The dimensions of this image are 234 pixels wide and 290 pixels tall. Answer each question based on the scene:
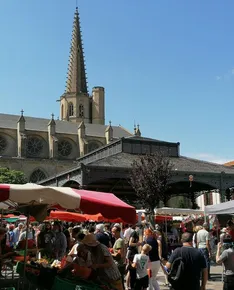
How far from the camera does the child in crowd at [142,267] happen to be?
8157 millimetres

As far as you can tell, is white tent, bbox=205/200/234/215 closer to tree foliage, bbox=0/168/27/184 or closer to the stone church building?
tree foliage, bbox=0/168/27/184

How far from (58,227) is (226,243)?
207 inches

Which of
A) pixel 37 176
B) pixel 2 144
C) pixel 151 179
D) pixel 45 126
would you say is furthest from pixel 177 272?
pixel 45 126

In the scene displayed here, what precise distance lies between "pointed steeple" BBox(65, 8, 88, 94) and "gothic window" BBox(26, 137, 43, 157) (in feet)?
63.2

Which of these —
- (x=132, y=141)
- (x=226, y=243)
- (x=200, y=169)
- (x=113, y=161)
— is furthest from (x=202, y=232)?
(x=132, y=141)

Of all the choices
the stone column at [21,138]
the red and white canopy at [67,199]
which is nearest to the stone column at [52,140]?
the stone column at [21,138]

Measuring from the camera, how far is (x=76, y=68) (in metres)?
87.8

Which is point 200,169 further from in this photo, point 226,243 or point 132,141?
point 226,243

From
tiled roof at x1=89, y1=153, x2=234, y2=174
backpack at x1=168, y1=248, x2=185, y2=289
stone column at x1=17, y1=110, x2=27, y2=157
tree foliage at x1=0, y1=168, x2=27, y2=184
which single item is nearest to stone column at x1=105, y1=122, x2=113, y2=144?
stone column at x1=17, y1=110, x2=27, y2=157

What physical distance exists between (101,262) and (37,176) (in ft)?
199

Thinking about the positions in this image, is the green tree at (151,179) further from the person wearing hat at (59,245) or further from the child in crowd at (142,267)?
the child in crowd at (142,267)

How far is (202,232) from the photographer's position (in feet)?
37.1

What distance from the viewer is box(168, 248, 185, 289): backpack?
529 centimetres

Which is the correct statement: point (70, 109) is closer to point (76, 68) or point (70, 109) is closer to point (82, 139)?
point (76, 68)
